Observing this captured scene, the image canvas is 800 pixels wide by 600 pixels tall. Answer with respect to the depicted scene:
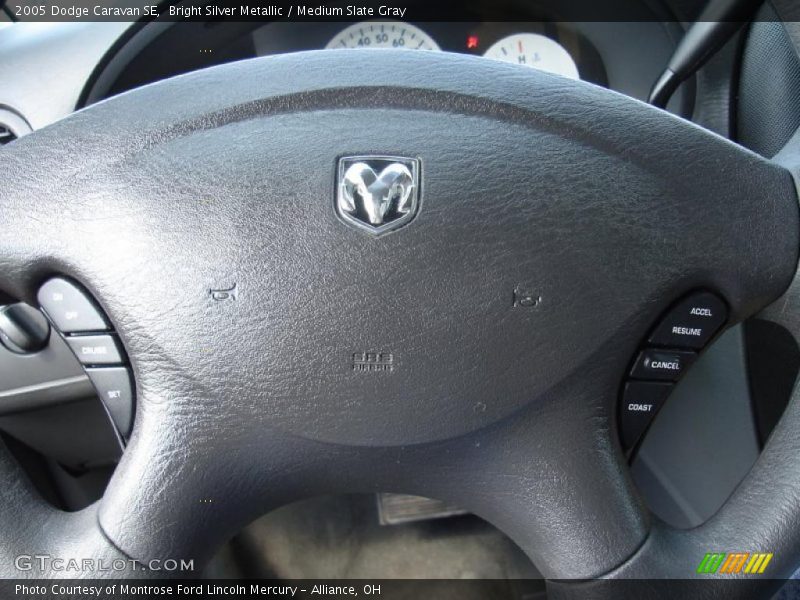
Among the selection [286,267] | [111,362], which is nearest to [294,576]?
[111,362]

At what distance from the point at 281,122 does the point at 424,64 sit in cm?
18

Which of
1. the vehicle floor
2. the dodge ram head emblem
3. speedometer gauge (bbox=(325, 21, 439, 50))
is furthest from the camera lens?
speedometer gauge (bbox=(325, 21, 439, 50))

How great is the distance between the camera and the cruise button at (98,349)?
32.0 inches

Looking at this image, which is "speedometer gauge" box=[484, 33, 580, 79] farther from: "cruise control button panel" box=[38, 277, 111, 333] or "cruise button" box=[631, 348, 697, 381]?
"cruise control button panel" box=[38, 277, 111, 333]

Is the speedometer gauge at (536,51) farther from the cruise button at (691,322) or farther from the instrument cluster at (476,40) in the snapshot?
the cruise button at (691,322)

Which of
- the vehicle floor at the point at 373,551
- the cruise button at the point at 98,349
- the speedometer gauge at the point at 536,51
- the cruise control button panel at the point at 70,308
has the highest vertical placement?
the speedometer gauge at the point at 536,51

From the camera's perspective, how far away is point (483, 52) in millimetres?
1686

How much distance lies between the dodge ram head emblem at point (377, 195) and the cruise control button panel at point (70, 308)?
296mm

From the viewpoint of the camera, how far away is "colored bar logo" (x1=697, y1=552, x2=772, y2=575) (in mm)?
774

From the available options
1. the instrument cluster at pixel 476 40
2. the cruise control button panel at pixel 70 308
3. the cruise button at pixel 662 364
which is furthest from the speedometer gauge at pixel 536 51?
the cruise control button panel at pixel 70 308

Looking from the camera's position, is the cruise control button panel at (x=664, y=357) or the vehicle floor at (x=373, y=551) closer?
the cruise control button panel at (x=664, y=357)

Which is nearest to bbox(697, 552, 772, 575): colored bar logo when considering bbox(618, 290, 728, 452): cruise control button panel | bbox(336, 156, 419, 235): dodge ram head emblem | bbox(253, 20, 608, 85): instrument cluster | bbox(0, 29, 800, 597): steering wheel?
bbox(0, 29, 800, 597): steering wheel

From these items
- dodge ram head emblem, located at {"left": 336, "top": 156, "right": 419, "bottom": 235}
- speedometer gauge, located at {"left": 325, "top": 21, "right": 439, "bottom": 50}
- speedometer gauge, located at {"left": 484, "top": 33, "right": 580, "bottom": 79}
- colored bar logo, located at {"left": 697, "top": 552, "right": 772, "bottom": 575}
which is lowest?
colored bar logo, located at {"left": 697, "top": 552, "right": 772, "bottom": 575}

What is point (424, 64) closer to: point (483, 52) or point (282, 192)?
point (282, 192)
